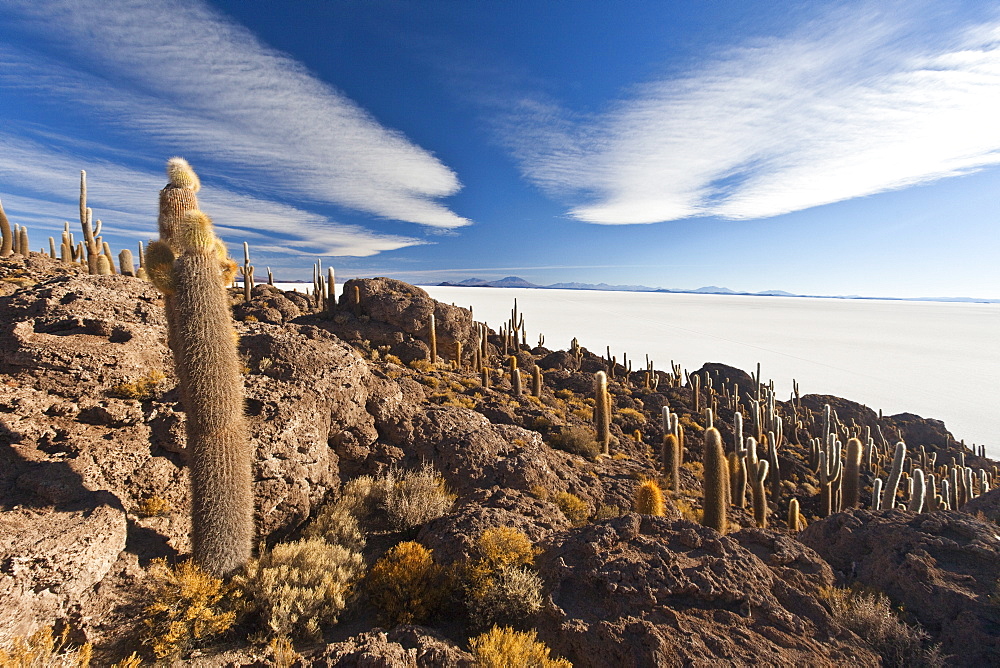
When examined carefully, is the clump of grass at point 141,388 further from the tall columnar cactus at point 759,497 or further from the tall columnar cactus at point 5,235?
the tall columnar cactus at point 5,235

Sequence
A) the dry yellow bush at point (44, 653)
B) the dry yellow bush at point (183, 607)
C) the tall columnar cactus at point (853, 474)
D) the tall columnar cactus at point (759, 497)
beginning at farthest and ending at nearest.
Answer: the tall columnar cactus at point (853, 474)
the tall columnar cactus at point (759, 497)
the dry yellow bush at point (183, 607)
the dry yellow bush at point (44, 653)

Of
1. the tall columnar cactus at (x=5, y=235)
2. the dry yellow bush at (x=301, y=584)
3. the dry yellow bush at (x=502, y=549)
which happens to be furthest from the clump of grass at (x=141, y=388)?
the tall columnar cactus at (x=5, y=235)

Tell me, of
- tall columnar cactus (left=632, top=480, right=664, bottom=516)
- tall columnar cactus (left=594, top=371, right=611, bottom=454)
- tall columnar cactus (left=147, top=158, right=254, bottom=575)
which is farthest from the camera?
tall columnar cactus (left=594, top=371, right=611, bottom=454)

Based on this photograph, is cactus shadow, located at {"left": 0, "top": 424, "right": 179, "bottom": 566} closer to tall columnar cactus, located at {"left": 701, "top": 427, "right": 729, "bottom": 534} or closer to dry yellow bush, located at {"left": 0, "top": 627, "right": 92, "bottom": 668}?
dry yellow bush, located at {"left": 0, "top": 627, "right": 92, "bottom": 668}

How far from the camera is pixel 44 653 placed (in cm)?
311

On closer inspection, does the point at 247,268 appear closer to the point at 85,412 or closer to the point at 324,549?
the point at 85,412

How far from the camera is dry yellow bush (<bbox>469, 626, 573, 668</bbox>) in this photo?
3.28 metres

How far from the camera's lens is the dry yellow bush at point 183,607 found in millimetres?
3562

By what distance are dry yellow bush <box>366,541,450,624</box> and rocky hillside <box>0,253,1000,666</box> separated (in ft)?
0.07

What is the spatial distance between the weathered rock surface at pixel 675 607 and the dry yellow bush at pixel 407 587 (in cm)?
110

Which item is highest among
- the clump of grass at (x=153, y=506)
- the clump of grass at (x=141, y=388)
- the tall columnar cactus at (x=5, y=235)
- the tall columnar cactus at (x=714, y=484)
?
the tall columnar cactus at (x=5, y=235)

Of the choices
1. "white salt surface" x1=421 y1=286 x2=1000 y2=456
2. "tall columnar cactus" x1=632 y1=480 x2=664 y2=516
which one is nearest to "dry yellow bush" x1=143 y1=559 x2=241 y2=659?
"tall columnar cactus" x1=632 y1=480 x2=664 y2=516

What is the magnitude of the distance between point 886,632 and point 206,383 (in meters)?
6.67

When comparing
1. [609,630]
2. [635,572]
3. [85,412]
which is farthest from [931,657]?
[85,412]
